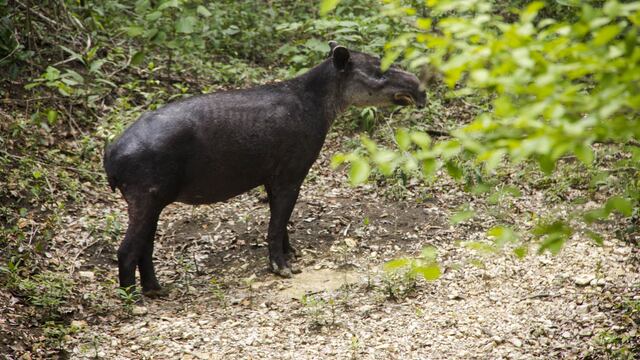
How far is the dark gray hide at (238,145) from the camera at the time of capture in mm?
→ 7082

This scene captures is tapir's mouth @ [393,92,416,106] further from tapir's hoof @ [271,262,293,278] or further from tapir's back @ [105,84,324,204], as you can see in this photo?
tapir's hoof @ [271,262,293,278]

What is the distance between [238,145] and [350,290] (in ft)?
6.40

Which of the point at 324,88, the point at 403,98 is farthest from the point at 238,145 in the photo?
the point at 403,98

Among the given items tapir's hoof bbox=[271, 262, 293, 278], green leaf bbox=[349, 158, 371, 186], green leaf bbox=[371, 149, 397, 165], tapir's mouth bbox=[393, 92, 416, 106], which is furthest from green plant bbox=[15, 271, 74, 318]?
green leaf bbox=[371, 149, 397, 165]

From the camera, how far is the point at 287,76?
11.6 metres

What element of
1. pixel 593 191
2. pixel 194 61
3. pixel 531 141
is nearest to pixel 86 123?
pixel 194 61

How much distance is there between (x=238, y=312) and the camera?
7.10m

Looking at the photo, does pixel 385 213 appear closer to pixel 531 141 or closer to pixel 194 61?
pixel 194 61

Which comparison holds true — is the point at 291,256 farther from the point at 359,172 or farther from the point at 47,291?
the point at 359,172

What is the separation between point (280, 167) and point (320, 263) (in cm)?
119

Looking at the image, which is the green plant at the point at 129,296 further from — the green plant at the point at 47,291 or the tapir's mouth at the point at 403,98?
the tapir's mouth at the point at 403,98

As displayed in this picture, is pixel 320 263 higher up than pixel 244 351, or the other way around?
pixel 244 351

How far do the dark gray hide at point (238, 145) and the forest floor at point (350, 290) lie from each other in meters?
0.54

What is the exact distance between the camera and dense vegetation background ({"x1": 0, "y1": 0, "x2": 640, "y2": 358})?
296cm
